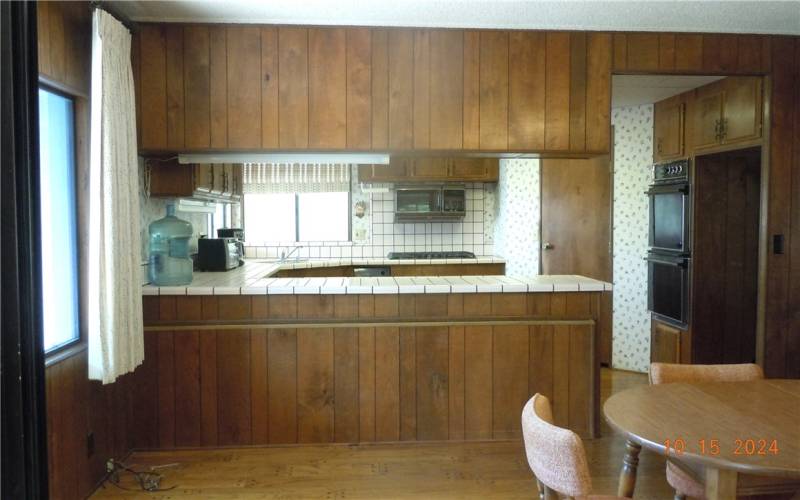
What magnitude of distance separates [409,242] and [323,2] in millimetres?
3741

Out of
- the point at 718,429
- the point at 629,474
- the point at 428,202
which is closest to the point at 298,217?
the point at 428,202

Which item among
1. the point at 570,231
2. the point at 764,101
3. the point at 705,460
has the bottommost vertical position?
the point at 705,460

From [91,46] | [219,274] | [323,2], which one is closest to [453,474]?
[219,274]

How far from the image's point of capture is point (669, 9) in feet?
9.77

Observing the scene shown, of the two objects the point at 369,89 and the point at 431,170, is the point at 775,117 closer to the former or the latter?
the point at 369,89

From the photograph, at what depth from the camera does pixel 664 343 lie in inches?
175

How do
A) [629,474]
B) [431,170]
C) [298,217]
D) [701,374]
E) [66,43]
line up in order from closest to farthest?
1. [629,474]
2. [701,374]
3. [66,43]
4. [431,170]
5. [298,217]

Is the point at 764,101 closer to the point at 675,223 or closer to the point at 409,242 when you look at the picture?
the point at 675,223

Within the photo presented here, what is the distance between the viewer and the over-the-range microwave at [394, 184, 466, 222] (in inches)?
239

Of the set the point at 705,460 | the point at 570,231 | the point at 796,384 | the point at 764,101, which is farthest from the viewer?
the point at 570,231

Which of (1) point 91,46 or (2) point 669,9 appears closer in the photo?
(1) point 91,46

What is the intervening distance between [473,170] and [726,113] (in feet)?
8.79

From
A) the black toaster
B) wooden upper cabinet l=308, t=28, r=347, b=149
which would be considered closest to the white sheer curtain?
wooden upper cabinet l=308, t=28, r=347, b=149

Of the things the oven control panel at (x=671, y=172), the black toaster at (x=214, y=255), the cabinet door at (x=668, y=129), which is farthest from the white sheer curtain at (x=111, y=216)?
the cabinet door at (x=668, y=129)
